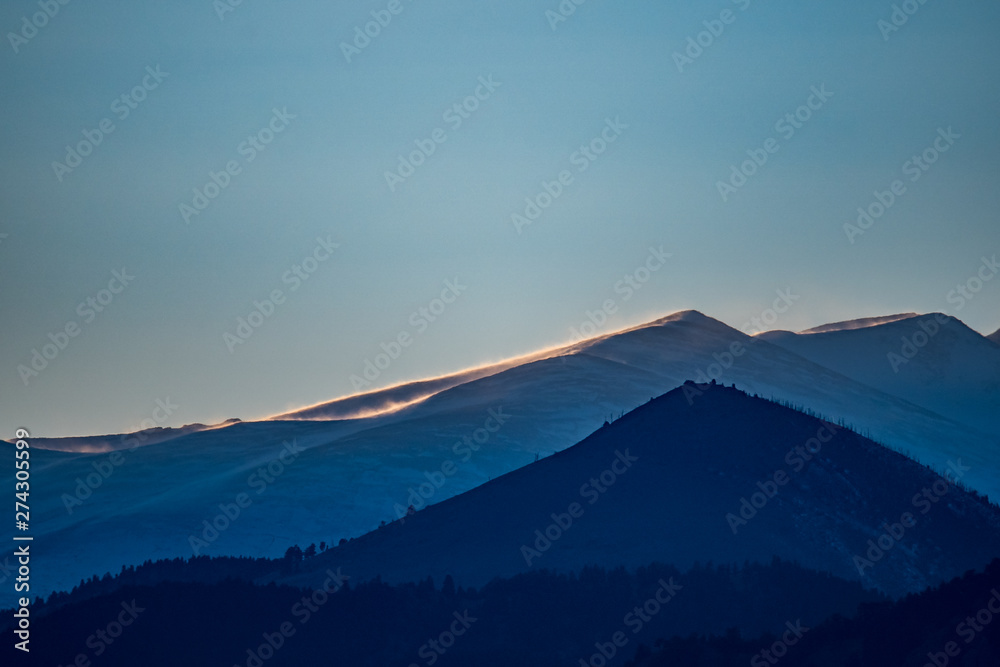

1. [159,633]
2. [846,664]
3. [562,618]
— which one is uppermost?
[159,633]

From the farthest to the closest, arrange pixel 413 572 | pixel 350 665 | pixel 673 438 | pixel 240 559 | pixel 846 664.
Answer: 1. pixel 240 559
2. pixel 673 438
3. pixel 413 572
4. pixel 350 665
5. pixel 846 664

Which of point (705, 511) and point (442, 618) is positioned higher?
point (705, 511)

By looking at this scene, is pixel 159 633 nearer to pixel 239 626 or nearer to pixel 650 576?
pixel 239 626

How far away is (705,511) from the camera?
14050 cm

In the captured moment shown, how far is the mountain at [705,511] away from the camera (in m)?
135

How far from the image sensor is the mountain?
13538 cm

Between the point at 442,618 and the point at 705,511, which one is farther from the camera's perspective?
the point at 705,511

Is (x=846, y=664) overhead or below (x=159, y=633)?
below

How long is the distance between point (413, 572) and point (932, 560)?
46.2 meters

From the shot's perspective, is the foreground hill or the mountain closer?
the foreground hill

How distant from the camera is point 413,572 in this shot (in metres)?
143

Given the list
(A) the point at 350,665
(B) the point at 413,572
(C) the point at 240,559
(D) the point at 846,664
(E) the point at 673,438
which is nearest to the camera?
(D) the point at 846,664

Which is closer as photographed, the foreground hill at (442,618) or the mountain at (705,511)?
the foreground hill at (442,618)

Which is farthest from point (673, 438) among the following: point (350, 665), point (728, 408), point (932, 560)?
point (350, 665)
